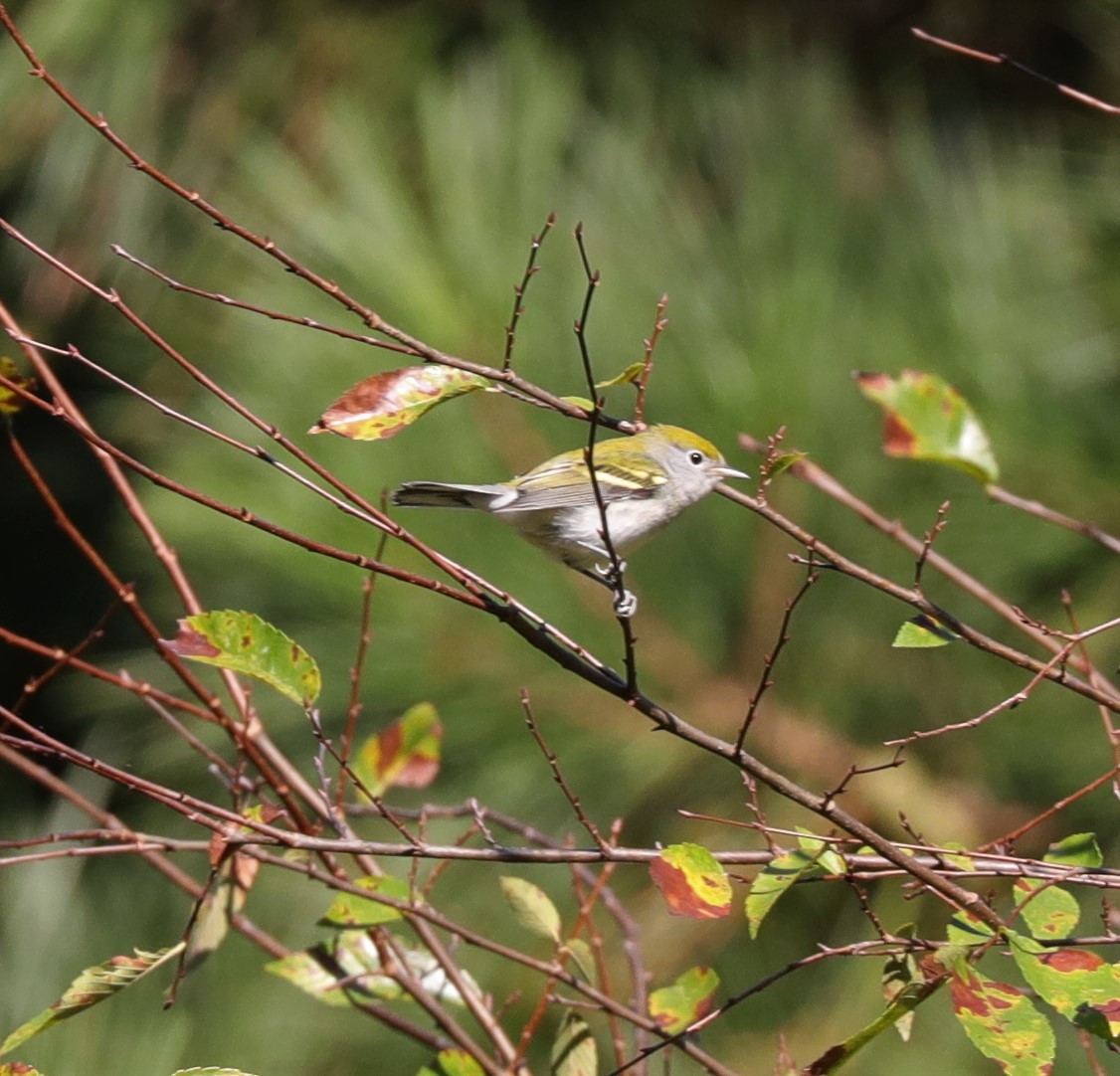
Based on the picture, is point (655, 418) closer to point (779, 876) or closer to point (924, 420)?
point (779, 876)

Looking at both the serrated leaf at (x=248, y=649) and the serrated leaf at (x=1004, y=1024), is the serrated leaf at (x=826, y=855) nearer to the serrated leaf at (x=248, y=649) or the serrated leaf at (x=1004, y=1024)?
the serrated leaf at (x=1004, y=1024)

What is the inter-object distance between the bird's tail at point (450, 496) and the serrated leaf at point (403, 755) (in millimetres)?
379

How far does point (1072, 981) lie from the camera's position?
33.6 inches

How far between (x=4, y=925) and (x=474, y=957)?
734mm

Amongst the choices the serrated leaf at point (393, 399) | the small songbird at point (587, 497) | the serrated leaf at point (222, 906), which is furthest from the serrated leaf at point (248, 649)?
the small songbird at point (587, 497)

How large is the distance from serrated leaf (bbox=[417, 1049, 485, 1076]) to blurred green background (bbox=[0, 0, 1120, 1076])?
449 mm

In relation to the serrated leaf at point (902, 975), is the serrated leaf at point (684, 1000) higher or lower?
lower

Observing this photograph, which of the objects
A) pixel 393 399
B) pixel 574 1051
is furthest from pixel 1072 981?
pixel 393 399

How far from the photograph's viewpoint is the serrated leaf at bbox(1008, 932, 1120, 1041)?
2.76 ft

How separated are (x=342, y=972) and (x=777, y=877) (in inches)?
18.6

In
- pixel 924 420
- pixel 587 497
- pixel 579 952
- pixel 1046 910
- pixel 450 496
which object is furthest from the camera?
pixel 587 497

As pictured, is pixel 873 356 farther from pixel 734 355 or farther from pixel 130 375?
pixel 130 375

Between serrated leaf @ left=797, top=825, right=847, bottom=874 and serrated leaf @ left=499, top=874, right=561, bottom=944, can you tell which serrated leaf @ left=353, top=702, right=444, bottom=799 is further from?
serrated leaf @ left=797, top=825, right=847, bottom=874

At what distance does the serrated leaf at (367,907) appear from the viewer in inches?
42.6
